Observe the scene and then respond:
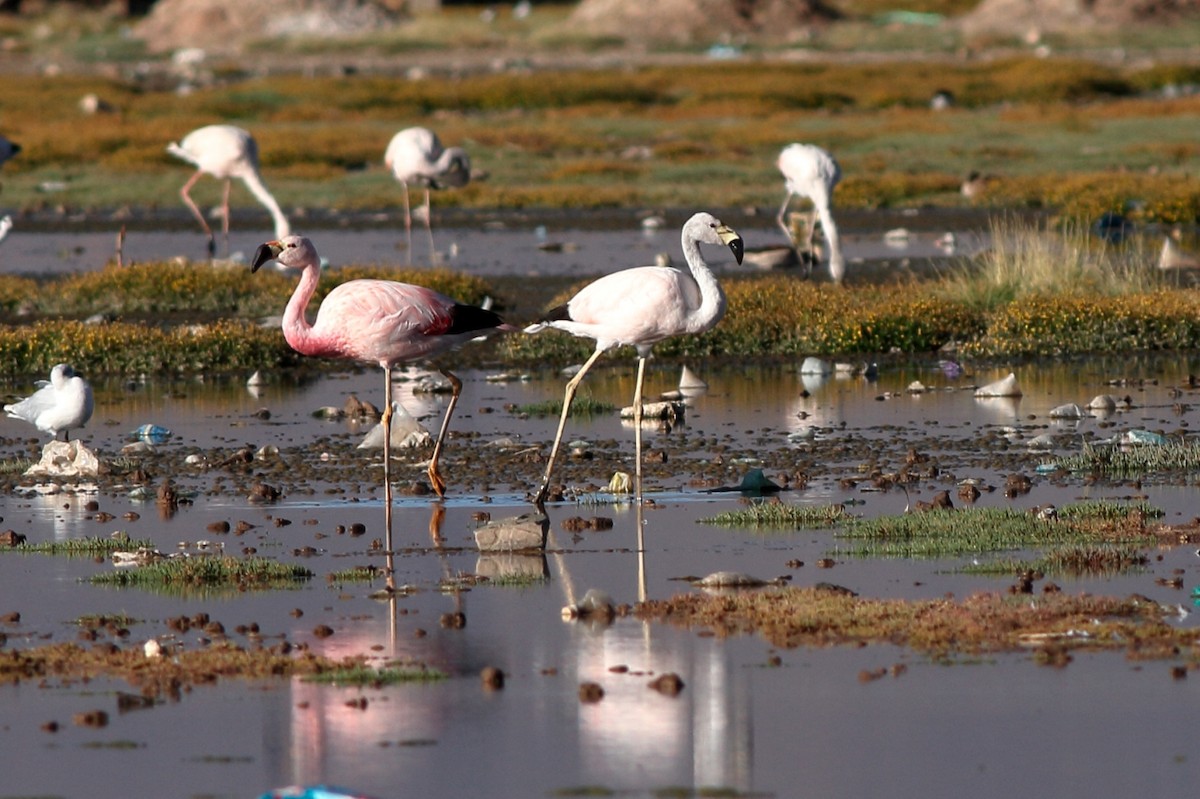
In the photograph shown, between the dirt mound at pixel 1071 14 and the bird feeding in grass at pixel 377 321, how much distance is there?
80711 millimetres

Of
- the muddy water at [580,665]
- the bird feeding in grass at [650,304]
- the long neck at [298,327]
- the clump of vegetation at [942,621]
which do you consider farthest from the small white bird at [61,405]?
the clump of vegetation at [942,621]

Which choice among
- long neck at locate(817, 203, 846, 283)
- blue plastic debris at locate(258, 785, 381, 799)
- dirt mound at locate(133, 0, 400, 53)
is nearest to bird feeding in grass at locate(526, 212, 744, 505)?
blue plastic debris at locate(258, 785, 381, 799)

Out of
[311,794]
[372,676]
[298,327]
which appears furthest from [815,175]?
[311,794]

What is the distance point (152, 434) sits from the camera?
1554 cm

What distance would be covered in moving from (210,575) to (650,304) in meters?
3.51

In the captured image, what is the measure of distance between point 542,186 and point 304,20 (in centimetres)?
6214

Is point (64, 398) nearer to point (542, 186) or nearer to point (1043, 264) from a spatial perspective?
point (1043, 264)

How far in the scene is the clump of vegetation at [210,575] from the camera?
10.4 m

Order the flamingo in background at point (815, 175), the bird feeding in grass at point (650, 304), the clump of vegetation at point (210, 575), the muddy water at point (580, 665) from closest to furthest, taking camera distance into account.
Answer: the muddy water at point (580, 665) → the clump of vegetation at point (210, 575) → the bird feeding in grass at point (650, 304) → the flamingo in background at point (815, 175)

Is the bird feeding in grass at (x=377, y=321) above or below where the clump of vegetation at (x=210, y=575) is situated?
above

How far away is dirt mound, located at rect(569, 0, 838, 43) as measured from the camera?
311ft

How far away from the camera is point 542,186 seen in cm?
4159

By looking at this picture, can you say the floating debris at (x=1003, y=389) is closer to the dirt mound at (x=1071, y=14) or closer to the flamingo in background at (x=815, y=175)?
the flamingo in background at (x=815, y=175)

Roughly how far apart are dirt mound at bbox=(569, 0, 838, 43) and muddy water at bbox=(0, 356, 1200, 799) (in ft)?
267
